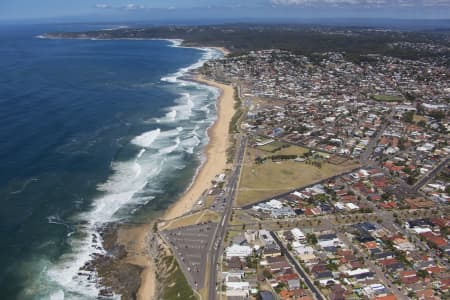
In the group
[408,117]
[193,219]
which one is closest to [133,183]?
[193,219]

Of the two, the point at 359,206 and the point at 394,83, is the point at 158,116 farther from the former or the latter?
the point at 394,83

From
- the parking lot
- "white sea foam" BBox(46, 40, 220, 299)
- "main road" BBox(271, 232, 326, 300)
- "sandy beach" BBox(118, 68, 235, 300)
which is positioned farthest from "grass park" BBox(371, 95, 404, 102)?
the parking lot

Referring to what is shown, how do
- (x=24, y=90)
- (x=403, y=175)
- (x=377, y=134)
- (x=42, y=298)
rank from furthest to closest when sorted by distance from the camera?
1. (x=24, y=90)
2. (x=377, y=134)
3. (x=403, y=175)
4. (x=42, y=298)

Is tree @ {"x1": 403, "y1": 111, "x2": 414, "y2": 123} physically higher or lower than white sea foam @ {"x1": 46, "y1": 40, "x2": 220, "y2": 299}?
higher

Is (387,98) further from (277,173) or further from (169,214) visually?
(169,214)

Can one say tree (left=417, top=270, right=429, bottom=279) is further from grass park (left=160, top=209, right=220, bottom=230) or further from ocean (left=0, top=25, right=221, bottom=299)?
ocean (left=0, top=25, right=221, bottom=299)

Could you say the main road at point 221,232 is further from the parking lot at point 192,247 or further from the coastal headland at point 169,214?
the coastal headland at point 169,214

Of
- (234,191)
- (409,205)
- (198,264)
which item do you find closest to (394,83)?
(409,205)
